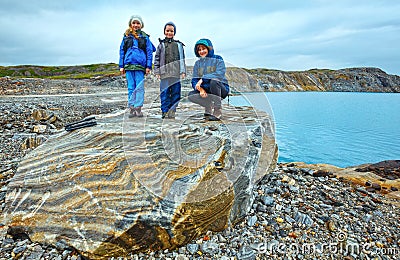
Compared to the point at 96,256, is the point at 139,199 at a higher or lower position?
higher

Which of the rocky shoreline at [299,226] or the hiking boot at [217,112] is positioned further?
the hiking boot at [217,112]

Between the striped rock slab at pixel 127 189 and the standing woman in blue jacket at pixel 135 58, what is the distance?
1200 millimetres

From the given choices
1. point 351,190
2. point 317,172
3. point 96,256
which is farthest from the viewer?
point 317,172

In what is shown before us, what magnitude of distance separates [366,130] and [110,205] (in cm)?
3057

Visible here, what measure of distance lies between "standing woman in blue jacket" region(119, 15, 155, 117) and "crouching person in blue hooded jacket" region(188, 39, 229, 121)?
118 centimetres

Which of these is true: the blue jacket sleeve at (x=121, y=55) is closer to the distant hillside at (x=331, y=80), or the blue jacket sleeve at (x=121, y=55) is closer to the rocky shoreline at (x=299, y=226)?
the rocky shoreline at (x=299, y=226)

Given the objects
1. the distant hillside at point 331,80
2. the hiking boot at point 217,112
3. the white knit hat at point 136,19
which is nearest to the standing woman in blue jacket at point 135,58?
the white knit hat at point 136,19

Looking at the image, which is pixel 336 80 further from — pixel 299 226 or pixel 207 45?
pixel 299 226

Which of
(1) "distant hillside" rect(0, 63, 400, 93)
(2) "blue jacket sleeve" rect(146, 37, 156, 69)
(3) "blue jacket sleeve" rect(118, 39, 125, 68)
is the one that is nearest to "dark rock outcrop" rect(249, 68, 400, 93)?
(1) "distant hillside" rect(0, 63, 400, 93)

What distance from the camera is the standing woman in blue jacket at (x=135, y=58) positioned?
6074 mm

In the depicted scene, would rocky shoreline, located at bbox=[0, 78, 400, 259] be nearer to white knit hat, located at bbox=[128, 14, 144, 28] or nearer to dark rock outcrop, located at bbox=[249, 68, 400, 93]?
white knit hat, located at bbox=[128, 14, 144, 28]

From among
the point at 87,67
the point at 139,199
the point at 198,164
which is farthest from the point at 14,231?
the point at 87,67

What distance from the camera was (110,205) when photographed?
4031mm

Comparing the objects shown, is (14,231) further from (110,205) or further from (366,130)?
(366,130)
